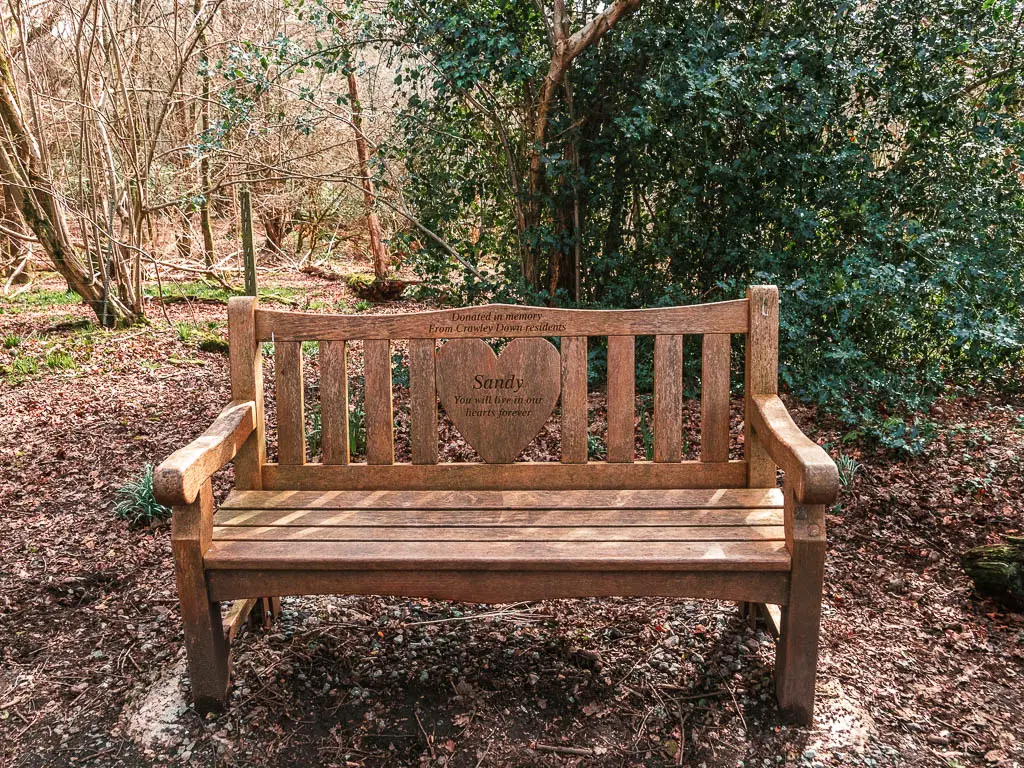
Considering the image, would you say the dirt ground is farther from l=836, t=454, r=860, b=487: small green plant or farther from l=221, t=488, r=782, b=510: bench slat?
l=221, t=488, r=782, b=510: bench slat

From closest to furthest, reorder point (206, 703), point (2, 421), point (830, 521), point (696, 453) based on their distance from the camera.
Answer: point (206, 703), point (830, 521), point (696, 453), point (2, 421)

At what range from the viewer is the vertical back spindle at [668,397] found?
2.71m

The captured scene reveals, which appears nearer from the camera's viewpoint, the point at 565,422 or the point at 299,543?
the point at 299,543

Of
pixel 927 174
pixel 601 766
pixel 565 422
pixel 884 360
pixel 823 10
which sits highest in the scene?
pixel 823 10

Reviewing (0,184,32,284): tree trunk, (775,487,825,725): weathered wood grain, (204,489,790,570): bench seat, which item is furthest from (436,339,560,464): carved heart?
(0,184,32,284): tree trunk

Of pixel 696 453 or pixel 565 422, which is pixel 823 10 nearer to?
pixel 696 453

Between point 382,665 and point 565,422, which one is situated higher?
point 565,422

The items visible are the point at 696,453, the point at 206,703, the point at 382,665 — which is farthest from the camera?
the point at 696,453

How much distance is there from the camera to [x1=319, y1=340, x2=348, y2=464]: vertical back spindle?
2.78 m

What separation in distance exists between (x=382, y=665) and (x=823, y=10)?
445 cm

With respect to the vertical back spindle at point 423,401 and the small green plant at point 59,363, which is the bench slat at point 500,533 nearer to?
the vertical back spindle at point 423,401

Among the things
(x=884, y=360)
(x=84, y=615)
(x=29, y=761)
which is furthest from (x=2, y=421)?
(x=884, y=360)

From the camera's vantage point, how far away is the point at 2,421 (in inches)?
206

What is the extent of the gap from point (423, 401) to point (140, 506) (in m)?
1.82
